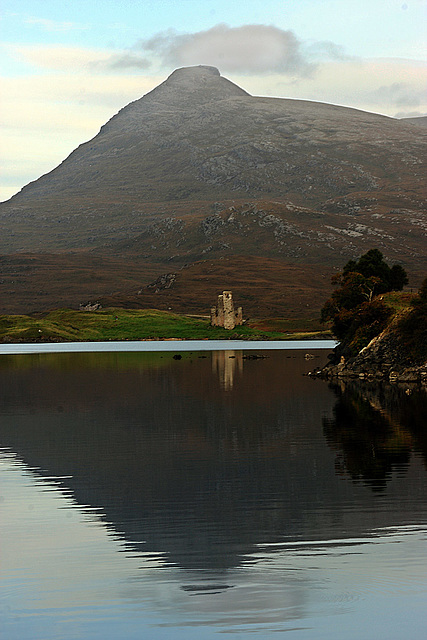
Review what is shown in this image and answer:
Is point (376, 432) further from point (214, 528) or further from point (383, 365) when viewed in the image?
point (383, 365)

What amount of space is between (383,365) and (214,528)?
74.8 m

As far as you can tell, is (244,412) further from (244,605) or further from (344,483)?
(244,605)

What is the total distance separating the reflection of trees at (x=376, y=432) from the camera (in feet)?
104

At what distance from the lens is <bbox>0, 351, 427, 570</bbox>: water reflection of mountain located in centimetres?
2159

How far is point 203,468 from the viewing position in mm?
32125

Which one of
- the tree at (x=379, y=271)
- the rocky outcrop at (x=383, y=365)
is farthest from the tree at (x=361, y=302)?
the rocky outcrop at (x=383, y=365)

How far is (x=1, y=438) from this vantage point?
4228 centimetres

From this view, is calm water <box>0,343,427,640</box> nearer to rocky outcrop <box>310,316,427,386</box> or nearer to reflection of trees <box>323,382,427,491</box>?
reflection of trees <box>323,382,427,491</box>

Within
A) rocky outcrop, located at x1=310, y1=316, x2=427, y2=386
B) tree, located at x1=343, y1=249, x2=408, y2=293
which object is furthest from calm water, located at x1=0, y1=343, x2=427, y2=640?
tree, located at x1=343, y1=249, x2=408, y2=293

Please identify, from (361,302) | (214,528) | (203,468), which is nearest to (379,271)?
(361,302)

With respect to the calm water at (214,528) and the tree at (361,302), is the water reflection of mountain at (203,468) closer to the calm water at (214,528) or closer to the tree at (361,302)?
the calm water at (214,528)

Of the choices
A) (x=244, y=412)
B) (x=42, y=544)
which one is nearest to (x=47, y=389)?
(x=244, y=412)

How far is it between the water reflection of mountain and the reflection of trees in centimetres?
74

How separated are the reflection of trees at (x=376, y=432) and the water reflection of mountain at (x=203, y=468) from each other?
739 mm
